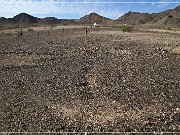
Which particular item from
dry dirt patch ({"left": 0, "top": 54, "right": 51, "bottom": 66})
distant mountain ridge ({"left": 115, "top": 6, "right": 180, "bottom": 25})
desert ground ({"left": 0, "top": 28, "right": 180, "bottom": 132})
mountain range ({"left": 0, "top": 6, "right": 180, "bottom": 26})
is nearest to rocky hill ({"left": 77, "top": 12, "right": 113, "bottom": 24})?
mountain range ({"left": 0, "top": 6, "right": 180, "bottom": 26})

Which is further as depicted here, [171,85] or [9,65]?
[9,65]

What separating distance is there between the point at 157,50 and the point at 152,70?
29.3ft

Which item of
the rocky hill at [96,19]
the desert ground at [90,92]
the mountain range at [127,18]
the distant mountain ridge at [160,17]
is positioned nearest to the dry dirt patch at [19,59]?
the desert ground at [90,92]

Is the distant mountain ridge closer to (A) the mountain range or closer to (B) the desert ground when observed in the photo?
(A) the mountain range

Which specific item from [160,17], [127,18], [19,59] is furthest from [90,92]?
[127,18]

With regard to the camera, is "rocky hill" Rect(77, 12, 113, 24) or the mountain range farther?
"rocky hill" Rect(77, 12, 113, 24)

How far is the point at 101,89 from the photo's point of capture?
17.1m

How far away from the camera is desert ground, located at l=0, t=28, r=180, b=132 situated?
12.9 m

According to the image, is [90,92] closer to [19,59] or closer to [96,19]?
[19,59]

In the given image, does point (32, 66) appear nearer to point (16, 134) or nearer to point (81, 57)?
point (81, 57)

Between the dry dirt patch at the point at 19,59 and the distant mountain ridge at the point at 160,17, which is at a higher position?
the dry dirt patch at the point at 19,59

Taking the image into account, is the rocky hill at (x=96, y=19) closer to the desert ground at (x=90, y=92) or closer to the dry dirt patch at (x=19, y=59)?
the dry dirt patch at (x=19, y=59)

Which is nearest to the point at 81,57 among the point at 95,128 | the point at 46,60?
the point at 46,60

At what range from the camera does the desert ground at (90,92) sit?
12.9 metres
